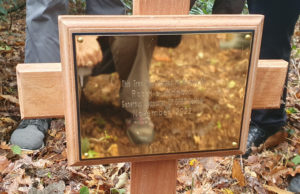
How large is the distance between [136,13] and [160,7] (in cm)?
7

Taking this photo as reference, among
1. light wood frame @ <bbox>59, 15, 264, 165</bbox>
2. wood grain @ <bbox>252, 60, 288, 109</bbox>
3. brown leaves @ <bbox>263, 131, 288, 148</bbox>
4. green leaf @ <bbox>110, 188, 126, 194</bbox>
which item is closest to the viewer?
light wood frame @ <bbox>59, 15, 264, 165</bbox>

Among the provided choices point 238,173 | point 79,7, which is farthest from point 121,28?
point 79,7

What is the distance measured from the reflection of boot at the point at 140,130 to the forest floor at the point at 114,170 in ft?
1.70

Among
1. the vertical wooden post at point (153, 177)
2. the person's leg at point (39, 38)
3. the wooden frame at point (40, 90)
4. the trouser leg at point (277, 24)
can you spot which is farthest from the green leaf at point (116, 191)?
the trouser leg at point (277, 24)

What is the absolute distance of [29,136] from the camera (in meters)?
1.64

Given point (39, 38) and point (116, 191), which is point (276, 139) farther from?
point (39, 38)

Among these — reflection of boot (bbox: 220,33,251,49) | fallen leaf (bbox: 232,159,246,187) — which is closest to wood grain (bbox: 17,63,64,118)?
reflection of boot (bbox: 220,33,251,49)

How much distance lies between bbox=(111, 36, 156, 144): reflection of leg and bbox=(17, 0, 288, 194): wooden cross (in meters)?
0.12

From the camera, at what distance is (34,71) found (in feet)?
2.65

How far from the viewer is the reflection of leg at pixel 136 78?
29.7 inches

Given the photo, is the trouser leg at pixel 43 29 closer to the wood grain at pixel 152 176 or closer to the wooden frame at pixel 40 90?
the wooden frame at pixel 40 90

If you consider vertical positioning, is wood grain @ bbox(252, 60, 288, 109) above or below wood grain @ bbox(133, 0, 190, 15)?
below

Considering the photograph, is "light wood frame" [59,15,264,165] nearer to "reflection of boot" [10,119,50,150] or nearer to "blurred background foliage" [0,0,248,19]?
"reflection of boot" [10,119,50,150]

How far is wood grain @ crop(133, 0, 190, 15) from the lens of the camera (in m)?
0.82
